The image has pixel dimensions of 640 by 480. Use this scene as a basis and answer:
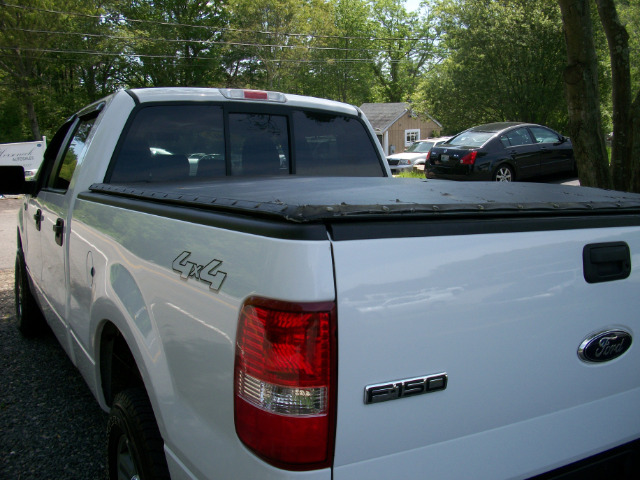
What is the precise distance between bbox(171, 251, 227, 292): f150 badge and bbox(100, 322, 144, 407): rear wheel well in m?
0.95

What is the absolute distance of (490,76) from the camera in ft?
90.0

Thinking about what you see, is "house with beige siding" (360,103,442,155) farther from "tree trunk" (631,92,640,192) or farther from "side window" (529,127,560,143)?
"tree trunk" (631,92,640,192)

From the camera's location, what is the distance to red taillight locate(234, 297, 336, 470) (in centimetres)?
124

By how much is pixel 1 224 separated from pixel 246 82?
132 ft

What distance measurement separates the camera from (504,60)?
26984mm

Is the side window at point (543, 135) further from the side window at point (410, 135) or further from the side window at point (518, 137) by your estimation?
the side window at point (410, 135)

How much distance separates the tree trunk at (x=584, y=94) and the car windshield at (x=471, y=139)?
6817mm

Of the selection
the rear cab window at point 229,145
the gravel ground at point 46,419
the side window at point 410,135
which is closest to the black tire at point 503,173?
the rear cab window at point 229,145

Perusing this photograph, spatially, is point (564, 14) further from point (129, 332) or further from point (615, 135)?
point (129, 332)

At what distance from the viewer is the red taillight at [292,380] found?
49.0 inches

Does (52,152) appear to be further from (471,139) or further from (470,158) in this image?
(471,139)

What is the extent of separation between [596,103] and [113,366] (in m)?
6.61

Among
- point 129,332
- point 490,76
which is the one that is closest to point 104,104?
point 129,332

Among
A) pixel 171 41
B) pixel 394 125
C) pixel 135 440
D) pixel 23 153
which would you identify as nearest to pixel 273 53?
pixel 171 41
